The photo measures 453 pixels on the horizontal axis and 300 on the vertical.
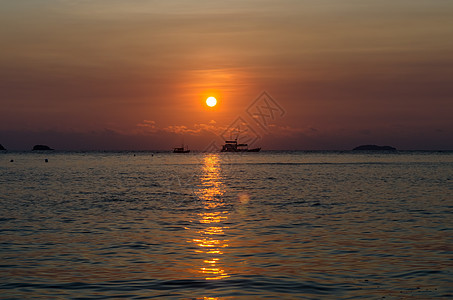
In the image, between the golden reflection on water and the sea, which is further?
the golden reflection on water

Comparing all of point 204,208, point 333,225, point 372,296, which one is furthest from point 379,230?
point 204,208

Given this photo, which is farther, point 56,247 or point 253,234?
point 253,234

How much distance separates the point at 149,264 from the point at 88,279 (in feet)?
8.75

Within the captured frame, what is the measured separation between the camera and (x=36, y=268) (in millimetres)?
18609

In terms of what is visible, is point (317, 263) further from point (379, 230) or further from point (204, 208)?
point (204, 208)

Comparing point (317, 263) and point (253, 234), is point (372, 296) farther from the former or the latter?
point (253, 234)

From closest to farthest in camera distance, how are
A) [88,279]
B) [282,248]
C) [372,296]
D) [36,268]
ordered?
[372,296] < [88,279] < [36,268] < [282,248]

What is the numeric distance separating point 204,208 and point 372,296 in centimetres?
2454

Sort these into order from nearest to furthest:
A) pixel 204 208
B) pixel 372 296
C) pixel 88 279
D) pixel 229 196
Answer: pixel 372 296 → pixel 88 279 → pixel 204 208 → pixel 229 196

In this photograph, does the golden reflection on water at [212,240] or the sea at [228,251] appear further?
the golden reflection on water at [212,240]

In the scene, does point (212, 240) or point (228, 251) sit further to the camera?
point (212, 240)

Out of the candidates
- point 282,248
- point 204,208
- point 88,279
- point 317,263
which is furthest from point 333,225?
point 88,279

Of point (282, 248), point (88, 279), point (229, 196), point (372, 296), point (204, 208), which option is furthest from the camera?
point (229, 196)

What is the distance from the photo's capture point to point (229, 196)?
49.1 m
